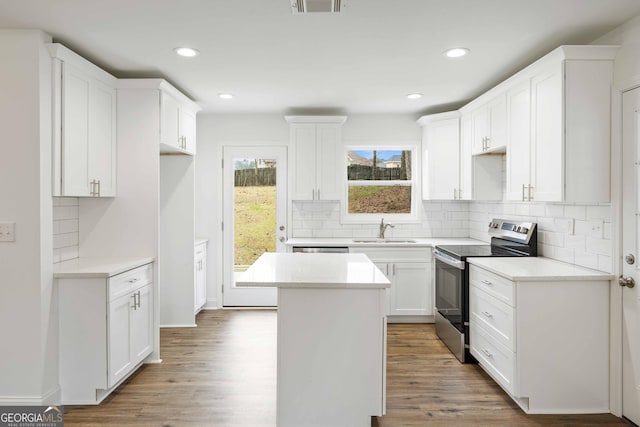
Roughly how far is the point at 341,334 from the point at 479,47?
7.10ft

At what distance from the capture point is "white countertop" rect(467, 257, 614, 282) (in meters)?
2.62

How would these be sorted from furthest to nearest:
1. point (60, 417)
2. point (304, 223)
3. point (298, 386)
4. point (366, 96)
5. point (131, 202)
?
point (304, 223), point (366, 96), point (131, 202), point (60, 417), point (298, 386)

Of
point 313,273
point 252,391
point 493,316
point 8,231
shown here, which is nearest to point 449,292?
point 493,316

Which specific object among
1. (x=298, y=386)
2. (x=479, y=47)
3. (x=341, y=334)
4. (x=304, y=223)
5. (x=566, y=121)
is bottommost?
(x=298, y=386)

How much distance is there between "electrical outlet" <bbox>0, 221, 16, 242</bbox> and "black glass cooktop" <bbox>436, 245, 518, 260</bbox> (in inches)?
128

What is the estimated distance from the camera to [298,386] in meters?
2.38

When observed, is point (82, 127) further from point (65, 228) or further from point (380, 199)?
point (380, 199)

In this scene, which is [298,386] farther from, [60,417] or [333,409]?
[60,417]

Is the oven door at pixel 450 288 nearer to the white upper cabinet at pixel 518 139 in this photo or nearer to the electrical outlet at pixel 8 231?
the white upper cabinet at pixel 518 139

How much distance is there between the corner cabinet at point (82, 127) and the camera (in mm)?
2719

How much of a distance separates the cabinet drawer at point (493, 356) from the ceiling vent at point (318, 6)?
7.72ft

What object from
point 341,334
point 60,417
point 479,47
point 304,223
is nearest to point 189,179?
point 304,223

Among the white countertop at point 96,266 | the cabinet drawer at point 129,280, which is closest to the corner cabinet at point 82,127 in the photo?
the white countertop at point 96,266

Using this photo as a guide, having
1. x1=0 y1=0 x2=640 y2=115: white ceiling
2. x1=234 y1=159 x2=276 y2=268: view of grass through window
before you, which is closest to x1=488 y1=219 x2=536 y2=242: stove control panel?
x1=0 y1=0 x2=640 y2=115: white ceiling
